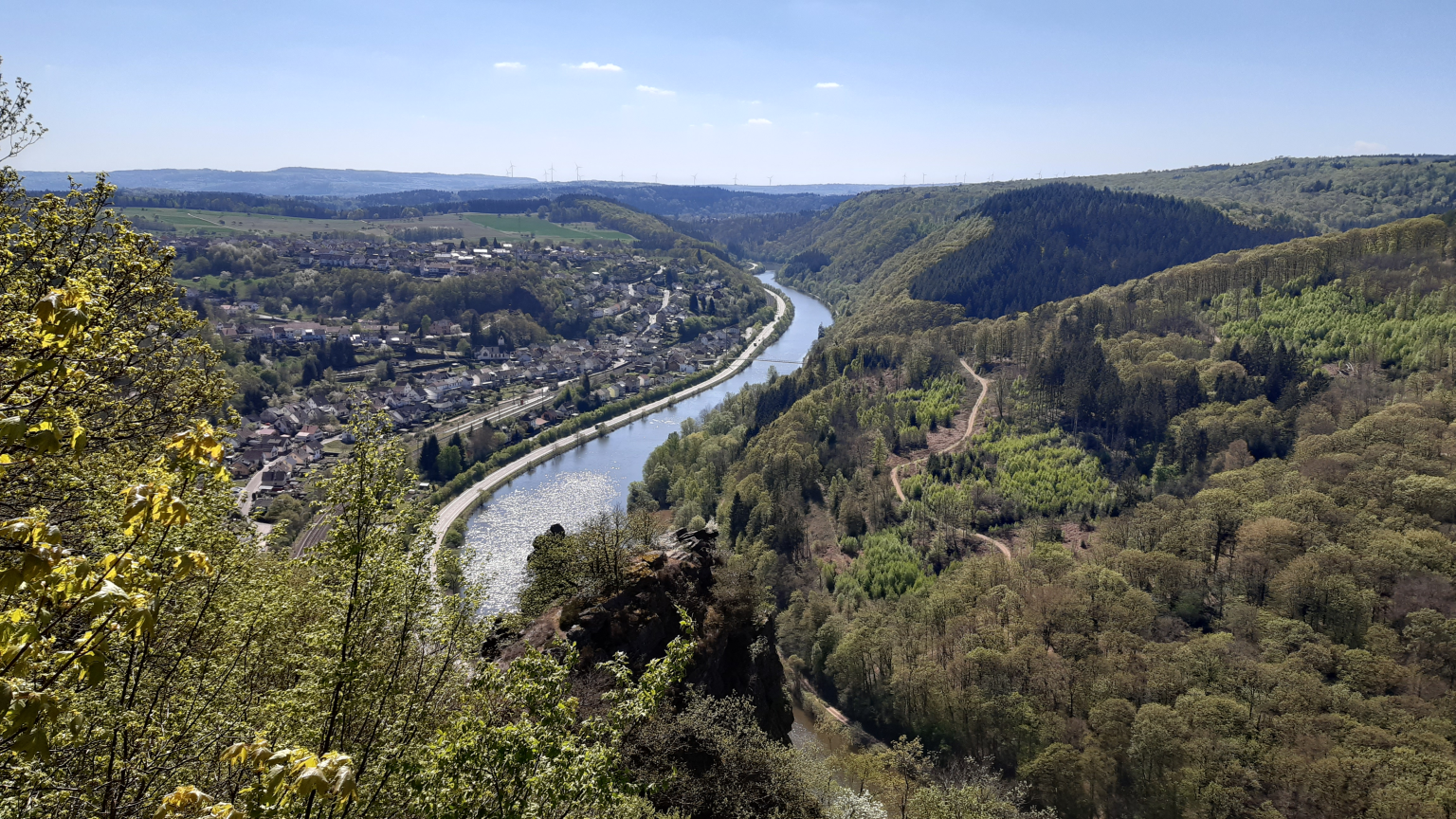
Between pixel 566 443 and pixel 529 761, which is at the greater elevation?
pixel 529 761

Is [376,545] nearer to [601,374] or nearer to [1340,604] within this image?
[1340,604]

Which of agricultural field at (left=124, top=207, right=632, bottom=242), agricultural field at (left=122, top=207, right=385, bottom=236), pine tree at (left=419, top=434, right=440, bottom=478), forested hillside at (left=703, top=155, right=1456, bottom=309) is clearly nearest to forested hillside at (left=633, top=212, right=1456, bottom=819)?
pine tree at (left=419, top=434, right=440, bottom=478)

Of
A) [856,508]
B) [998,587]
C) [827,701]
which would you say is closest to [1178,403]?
[856,508]

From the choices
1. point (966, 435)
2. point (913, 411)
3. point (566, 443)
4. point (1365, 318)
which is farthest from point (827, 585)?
point (1365, 318)

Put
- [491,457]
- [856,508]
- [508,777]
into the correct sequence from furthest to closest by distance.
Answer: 1. [491,457]
2. [856,508]
3. [508,777]

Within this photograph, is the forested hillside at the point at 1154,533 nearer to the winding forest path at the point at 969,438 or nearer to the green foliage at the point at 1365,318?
the green foliage at the point at 1365,318

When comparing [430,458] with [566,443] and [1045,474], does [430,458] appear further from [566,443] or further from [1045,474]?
[1045,474]
